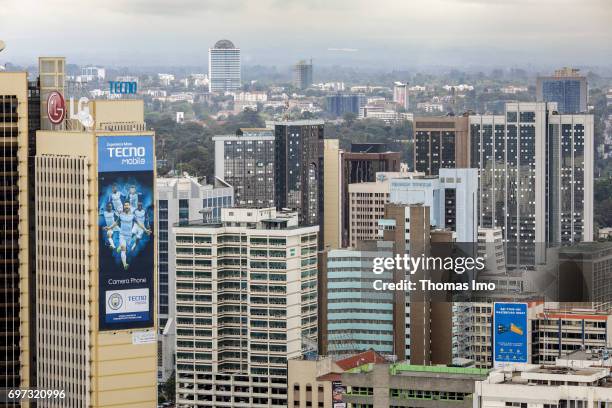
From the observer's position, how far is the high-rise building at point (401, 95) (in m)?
40.8

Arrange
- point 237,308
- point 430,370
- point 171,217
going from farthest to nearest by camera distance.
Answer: point 171,217, point 237,308, point 430,370

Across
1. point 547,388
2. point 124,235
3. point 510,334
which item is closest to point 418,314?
point 510,334

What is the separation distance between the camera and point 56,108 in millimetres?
20031

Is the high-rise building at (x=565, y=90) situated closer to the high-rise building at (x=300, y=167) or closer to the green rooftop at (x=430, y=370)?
the high-rise building at (x=300, y=167)

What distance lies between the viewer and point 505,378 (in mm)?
16797

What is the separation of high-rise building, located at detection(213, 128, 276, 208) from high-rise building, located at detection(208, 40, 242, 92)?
4.49ft

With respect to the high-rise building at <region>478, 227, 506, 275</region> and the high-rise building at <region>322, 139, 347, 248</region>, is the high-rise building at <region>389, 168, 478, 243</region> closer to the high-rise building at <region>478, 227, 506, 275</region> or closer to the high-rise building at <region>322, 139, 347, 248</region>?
the high-rise building at <region>478, 227, 506, 275</region>

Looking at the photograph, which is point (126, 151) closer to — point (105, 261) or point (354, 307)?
point (105, 261)

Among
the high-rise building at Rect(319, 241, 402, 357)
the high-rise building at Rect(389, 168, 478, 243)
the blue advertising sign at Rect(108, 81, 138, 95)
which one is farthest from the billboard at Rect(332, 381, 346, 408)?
the high-rise building at Rect(389, 168, 478, 243)

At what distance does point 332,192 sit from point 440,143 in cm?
405

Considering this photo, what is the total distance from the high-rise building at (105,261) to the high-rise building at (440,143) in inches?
890

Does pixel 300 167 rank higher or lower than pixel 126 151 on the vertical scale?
lower

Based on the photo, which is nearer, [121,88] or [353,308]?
[121,88]

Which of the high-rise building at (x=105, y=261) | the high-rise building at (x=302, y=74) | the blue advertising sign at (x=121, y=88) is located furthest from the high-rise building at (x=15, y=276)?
the high-rise building at (x=302, y=74)
